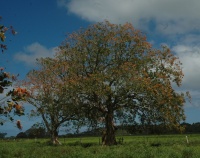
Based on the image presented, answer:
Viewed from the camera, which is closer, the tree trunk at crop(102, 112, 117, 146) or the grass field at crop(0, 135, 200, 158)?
the grass field at crop(0, 135, 200, 158)

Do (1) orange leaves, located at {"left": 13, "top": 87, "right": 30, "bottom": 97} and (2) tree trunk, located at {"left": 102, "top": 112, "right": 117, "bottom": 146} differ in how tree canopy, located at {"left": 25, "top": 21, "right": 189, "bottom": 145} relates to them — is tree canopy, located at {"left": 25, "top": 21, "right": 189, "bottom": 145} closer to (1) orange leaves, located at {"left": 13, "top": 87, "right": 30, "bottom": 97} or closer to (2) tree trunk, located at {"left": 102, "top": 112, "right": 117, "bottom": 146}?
(2) tree trunk, located at {"left": 102, "top": 112, "right": 117, "bottom": 146}

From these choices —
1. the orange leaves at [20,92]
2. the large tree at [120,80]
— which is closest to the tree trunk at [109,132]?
the large tree at [120,80]

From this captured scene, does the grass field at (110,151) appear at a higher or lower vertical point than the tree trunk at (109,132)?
lower

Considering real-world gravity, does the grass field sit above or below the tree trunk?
below

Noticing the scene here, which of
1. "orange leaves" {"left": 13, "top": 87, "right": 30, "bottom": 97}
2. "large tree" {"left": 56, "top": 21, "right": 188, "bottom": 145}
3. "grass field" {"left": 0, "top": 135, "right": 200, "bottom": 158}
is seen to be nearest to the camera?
"orange leaves" {"left": 13, "top": 87, "right": 30, "bottom": 97}

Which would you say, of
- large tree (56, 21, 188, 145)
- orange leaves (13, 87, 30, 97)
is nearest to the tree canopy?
large tree (56, 21, 188, 145)

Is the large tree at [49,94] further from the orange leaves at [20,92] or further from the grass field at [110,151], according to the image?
the orange leaves at [20,92]

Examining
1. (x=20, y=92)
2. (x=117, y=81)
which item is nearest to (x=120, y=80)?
(x=117, y=81)

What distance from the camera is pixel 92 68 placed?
4769cm

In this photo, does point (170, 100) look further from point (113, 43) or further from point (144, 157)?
point (144, 157)

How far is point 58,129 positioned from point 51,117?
3.32 m

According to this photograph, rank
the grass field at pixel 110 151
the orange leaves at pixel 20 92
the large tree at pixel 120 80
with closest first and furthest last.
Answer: the orange leaves at pixel 20 92, the grass field at pixel 110 151, the large tree at pixel 120 80

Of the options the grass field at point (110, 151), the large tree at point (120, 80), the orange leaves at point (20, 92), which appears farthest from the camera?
the large tree at point (120, 80)

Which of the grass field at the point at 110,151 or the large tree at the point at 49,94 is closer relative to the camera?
the grass field at the point at 110,151
